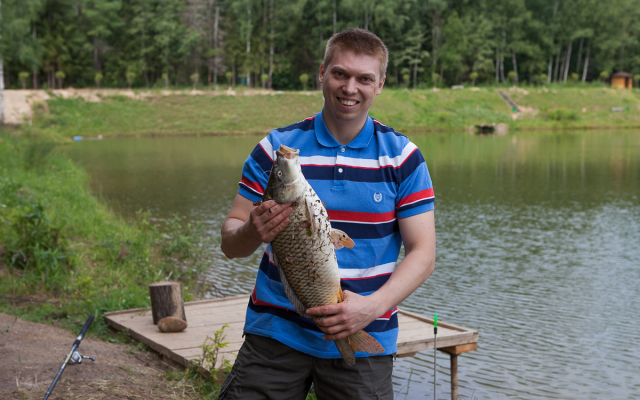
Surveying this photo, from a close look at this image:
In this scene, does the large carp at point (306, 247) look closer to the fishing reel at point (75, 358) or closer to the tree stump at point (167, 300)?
the fishing reel at point (75, 358)

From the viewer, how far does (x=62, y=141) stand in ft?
117

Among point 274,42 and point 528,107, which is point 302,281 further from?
point 274,42

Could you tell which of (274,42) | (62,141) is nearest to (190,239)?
(62,141)

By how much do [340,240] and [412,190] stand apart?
1.19 feet

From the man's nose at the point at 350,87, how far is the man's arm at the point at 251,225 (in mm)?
524

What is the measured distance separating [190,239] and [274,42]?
56.4 meters

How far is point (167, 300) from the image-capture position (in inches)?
229

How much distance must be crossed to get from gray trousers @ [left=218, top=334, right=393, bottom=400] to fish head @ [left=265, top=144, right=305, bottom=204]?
646 millimetres

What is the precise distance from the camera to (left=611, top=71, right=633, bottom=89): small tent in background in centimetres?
6344

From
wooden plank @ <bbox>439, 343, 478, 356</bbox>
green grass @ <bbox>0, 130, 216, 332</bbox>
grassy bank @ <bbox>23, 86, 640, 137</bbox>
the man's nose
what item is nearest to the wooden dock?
wooden plank @ <bbox>439, 343, 478, 356</bbox>

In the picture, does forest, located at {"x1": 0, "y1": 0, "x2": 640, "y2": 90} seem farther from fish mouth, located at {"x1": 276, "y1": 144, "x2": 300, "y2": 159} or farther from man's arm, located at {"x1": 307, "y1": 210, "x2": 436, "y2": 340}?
fish mouth, located at {"x1": 276, "y1": 144, "x2": 300, "y2": 159}

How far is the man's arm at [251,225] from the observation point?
6.54ft

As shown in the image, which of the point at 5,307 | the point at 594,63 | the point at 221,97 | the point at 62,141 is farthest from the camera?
the point at 594,63

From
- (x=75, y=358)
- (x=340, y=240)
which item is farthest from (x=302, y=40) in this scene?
(x=340, y=240)
